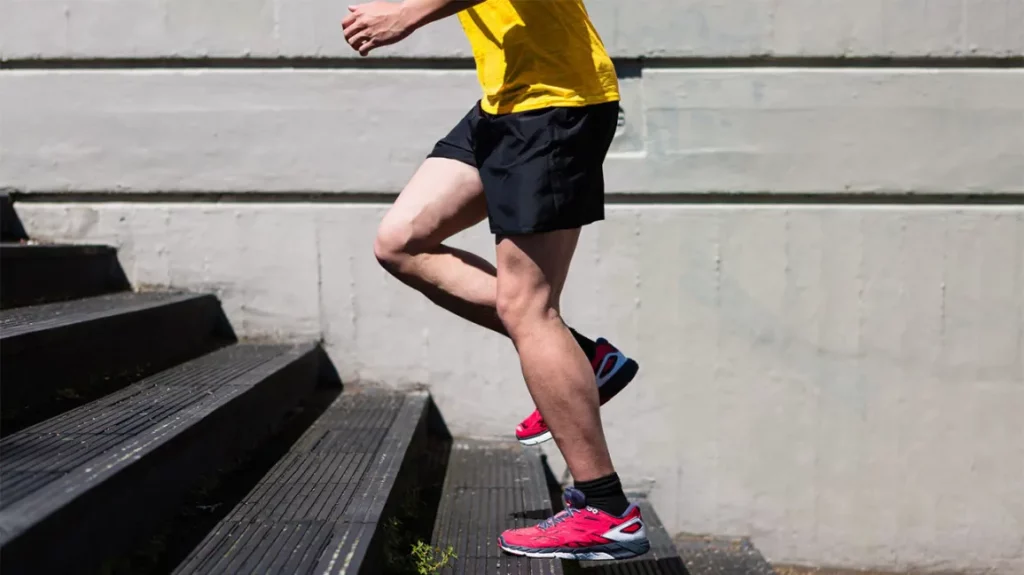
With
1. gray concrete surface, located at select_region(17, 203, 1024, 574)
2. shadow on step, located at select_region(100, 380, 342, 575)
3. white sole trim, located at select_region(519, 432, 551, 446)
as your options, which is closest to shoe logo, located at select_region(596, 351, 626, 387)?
white sole trim, located at select_region(519, 432, 551, 446)

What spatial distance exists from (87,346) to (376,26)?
1320 mm

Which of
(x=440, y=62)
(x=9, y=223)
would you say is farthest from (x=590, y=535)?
(x=9, y=223)

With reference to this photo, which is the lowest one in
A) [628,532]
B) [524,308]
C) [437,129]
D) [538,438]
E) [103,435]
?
[628,532]

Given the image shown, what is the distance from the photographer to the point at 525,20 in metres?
2.23

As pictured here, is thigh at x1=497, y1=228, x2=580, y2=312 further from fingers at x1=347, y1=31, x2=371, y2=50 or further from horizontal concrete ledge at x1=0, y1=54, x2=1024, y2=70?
horizontal concrete ledge at x1=0, y1=54, x2=1024, y2=70

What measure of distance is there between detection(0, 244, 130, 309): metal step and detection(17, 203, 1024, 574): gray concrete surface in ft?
0.34

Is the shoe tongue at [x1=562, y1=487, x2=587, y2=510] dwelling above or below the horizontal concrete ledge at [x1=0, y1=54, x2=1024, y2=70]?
below

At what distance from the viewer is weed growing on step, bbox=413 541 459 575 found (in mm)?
2316

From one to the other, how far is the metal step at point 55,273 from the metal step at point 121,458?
579 mm

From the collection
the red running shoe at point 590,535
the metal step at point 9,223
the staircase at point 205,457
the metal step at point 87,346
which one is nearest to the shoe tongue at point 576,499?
the red running shoe at point 590,535

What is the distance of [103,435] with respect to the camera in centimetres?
211

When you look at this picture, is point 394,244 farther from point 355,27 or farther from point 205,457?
point 205,457

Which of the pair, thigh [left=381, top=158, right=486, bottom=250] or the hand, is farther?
Answer: thigh [left=381, top=158, right=486, bottom=250]

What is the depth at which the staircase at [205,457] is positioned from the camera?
1.82 m
